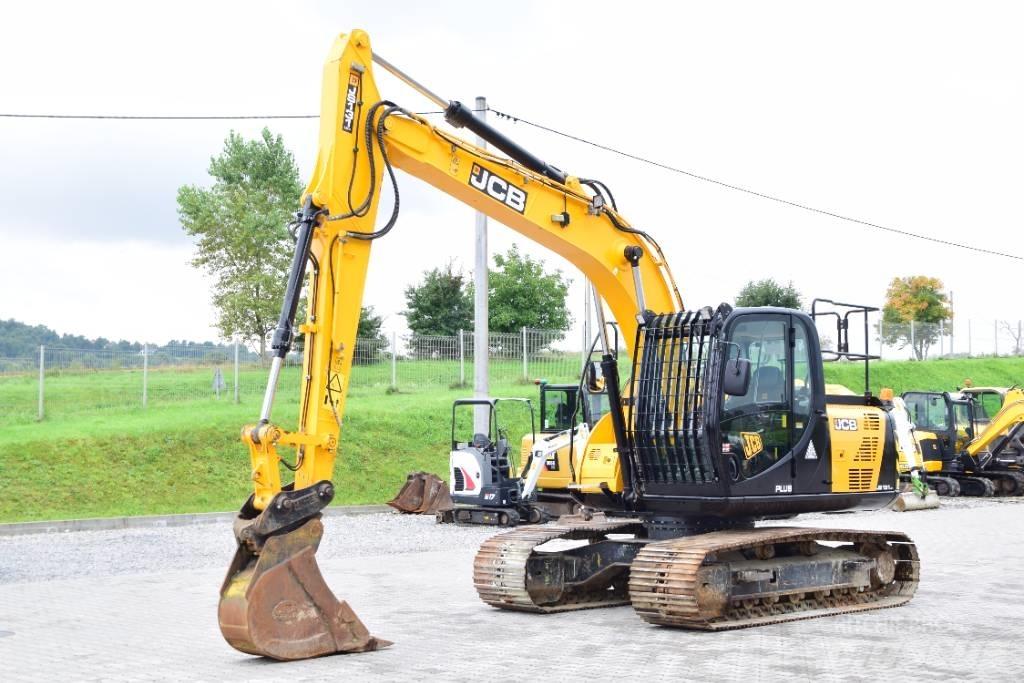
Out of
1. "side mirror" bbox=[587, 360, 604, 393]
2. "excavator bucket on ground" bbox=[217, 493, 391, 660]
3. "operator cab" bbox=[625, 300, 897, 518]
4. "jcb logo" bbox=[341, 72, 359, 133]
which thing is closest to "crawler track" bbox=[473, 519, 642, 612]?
"operator cab" bbox=[625, 300, 897, 518]

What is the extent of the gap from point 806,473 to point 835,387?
5.93 ft

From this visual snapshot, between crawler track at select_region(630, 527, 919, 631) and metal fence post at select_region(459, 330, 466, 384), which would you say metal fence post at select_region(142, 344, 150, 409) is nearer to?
metal fence post at select_region(459, 330, 466, 384)

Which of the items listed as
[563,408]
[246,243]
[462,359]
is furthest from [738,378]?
[246,243]

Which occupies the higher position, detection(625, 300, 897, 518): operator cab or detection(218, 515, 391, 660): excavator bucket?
detection(625, 300, 897, 518): operator cab

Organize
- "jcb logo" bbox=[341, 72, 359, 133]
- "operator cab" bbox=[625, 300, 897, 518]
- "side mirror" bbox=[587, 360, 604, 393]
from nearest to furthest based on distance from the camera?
"jcb logo" bbox=[341, 72, 359, 133] < "operator cab" bbox=[625, 300, 897, 518] < "side mirror" bbox=[587, 360, 604, 393]

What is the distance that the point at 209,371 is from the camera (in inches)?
1262

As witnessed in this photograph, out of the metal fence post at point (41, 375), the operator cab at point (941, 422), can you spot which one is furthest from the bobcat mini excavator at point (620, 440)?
the metal fence post at point (41, 375)

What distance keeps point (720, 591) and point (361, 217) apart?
432 centimetres

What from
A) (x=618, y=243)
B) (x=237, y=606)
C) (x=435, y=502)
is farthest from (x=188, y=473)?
(x=237, y=606)

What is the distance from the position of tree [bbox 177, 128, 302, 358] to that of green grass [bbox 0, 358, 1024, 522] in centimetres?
1160

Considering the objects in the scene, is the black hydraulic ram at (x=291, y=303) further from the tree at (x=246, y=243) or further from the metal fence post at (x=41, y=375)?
the tree at (x=246, y=243)

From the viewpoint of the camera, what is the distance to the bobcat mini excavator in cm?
930

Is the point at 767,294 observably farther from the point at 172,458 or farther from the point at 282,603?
the point at 282,603

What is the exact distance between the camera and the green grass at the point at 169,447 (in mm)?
23016
